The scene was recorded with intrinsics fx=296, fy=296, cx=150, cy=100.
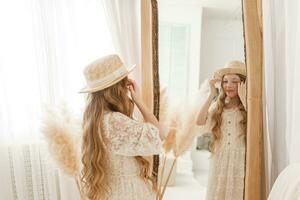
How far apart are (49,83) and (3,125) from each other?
0.37 metres

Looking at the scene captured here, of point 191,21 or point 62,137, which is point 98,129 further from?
point 191,21

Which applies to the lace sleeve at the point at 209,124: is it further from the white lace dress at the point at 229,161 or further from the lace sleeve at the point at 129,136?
the lace sleeve at the point at 129,136

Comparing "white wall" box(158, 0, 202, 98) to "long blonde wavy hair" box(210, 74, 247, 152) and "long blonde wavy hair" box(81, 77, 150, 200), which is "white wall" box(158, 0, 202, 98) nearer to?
"long blonde wavy hair" box(210, 74, 247, 152)

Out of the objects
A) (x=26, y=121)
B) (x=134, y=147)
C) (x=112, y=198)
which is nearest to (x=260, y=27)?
(x=134, y=147)

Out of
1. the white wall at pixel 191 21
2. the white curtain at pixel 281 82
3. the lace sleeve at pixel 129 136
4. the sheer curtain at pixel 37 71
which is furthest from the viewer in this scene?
the sheer curtain at pixel 37 71

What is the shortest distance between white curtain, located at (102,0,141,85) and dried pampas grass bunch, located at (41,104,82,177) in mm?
416

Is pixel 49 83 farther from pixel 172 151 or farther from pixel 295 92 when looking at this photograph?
pixel 295 92

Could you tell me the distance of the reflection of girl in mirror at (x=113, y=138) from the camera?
1162 millimetres

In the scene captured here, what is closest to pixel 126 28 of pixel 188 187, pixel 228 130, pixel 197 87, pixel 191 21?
pixel 191 21

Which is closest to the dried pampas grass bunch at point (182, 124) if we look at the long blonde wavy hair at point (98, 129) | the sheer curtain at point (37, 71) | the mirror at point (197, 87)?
the mirror at point (197, 87)

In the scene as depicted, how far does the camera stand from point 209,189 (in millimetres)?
1274

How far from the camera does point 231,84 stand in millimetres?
1208

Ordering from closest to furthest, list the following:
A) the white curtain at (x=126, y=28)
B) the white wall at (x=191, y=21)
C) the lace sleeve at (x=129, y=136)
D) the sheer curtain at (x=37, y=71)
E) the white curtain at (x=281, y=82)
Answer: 1. the white curtain at (x=281, y=82)
2. the lace sleeve at (x=129, y=136)
3. the white wall at (x=191, y=21)
4. the white curtain at (x=126, y=28)
5. the sheer curtain at (x=37, y=71)

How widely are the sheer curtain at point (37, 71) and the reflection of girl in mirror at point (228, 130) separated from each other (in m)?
0.77
